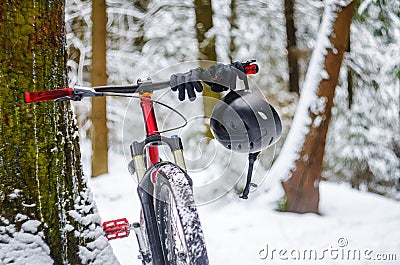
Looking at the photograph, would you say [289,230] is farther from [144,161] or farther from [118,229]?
[144,161]

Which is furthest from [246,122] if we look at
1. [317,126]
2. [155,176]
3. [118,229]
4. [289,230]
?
[317,126]

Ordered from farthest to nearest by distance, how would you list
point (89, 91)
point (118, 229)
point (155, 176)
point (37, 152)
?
point (118, 229) < point (37, 152) < point (155, 176) < point (89, 91)

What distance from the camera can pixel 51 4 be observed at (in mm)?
2424

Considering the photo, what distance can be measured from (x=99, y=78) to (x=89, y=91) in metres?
5.76

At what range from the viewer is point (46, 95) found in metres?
1.90

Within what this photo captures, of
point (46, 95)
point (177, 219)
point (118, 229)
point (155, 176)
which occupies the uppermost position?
point (46, 95)

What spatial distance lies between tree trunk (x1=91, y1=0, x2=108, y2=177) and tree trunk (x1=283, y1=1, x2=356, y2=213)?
3846mm

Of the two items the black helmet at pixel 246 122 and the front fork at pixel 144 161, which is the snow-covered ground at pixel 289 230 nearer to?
the front fork at pixel 144 161

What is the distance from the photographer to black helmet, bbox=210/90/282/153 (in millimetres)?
1887

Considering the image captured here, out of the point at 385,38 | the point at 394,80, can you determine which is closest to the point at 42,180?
the point at 385,38

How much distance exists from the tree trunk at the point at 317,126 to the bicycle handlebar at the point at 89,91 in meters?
2.85

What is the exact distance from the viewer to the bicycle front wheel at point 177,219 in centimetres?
185

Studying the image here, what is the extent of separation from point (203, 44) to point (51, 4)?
463 cm

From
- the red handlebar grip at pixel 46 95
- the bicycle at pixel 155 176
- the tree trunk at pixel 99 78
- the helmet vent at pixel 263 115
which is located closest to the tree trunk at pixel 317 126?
the bicycle at pixel 155 176
